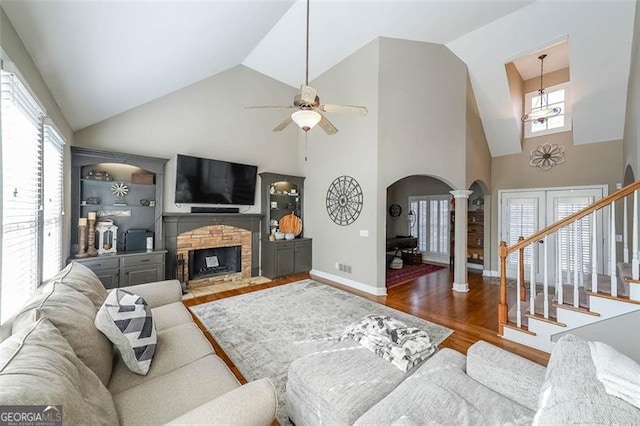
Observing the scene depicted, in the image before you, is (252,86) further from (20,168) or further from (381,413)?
(381,413)

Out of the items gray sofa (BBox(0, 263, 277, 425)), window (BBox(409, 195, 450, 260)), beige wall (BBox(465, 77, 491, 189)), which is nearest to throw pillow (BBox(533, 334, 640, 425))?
gray sofa (BBox(0, 263, 277, 425))

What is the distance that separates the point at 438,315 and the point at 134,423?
3549 mm

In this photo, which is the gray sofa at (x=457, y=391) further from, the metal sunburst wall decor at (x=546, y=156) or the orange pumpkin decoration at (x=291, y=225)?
the metal sunburst wall decor at (x=546, y=156)

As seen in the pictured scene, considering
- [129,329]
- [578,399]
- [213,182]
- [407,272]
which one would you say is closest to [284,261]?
[213,182]

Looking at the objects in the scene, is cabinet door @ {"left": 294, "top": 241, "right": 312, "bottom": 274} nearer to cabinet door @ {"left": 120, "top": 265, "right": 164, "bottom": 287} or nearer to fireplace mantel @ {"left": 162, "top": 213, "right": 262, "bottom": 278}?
fireplace mantel @ {"left": 162, "top": 213, "right": 262, "bottom": 278}

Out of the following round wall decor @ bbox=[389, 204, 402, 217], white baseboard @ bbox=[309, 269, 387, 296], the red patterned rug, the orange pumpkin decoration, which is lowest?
the red patterned rug

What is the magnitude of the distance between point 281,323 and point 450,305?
2668 millimetres

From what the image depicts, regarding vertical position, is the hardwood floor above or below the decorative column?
below

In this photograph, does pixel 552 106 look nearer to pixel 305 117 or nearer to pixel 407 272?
pixel 407 272

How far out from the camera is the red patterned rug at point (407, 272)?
17.4ft

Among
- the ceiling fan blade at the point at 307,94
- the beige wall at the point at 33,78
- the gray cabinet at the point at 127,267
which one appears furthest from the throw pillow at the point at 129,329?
the gray cabinet at the point at 127,267

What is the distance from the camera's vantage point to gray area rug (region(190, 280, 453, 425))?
7.78ft

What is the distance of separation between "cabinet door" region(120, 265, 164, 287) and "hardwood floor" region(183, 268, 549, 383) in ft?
2.07

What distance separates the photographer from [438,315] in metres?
3.59
